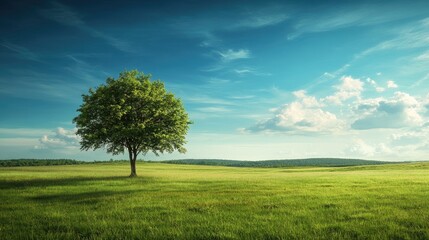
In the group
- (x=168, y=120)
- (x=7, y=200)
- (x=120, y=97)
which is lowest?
(x=7, y=200)

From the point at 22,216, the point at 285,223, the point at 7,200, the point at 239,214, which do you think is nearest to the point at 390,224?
the point at 285,223

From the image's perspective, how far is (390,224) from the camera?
12.8 metres

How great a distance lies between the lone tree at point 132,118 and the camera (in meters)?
45.4

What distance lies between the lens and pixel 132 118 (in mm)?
47531

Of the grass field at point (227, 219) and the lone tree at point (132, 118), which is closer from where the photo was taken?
the grass field at point (227, 219)

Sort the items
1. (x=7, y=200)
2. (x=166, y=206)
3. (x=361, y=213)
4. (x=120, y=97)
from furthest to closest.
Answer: (x=120, y=97), (x=7, y=200), (x=166, y=206), (x=361, y=213)

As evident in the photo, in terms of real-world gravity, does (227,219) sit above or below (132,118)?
below

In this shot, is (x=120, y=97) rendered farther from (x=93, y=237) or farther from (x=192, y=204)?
(x=93, y=237)

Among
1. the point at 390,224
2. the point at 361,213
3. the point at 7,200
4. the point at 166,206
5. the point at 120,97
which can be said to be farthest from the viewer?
the point at 120,97

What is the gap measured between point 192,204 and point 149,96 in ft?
101

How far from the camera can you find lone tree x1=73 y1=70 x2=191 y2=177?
45.4 m

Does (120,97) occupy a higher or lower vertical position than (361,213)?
higher

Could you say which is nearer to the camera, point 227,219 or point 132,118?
point 227,219

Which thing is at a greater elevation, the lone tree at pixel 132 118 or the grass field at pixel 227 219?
the lone tree at pixel 132 118
